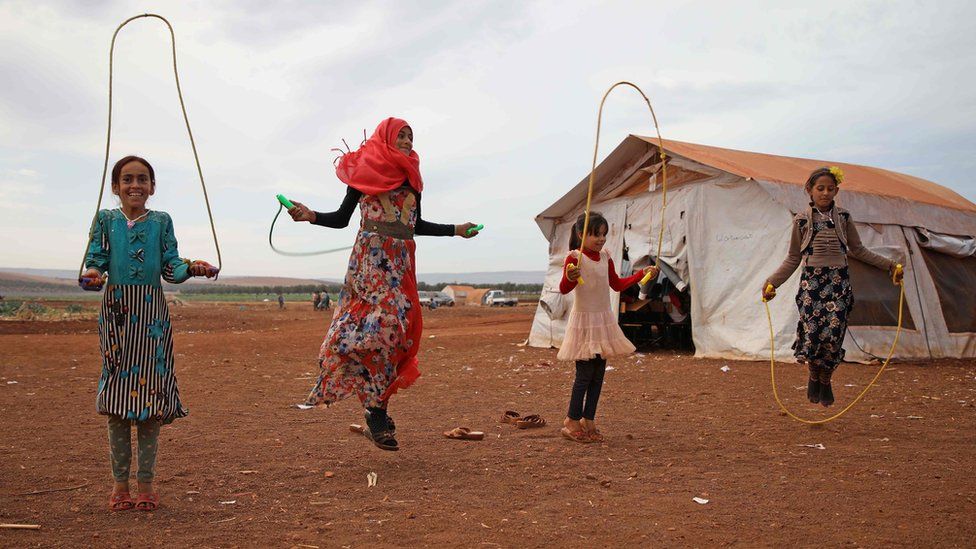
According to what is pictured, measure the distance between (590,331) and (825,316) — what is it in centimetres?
194

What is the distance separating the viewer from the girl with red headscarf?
4.64 metres

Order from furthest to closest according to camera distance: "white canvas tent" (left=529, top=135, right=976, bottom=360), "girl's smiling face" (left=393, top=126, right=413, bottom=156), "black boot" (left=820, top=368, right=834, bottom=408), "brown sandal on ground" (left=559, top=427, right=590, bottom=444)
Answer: "white canvas tent" (left=529, top=135, right=976, bottom=360) < "black boot" (left=820, top=368, right=834, bottom=408) < "brown sandal on ground" (left=559, top=427, right=590, bottom=444) < "girl's smiling face" (left=393, top=126, right=413, bottom=156)

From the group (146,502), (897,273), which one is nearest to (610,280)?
(897,273)

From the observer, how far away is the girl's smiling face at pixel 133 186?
3.78 meters

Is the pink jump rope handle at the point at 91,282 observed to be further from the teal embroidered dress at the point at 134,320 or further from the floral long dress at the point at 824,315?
the floral long dress at the point at 824,315

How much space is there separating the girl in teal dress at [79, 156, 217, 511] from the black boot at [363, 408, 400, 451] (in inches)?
48.7

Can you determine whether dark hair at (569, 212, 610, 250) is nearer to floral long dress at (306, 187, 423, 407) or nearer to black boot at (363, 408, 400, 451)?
floral long dress at (306, 187, 423, 407)

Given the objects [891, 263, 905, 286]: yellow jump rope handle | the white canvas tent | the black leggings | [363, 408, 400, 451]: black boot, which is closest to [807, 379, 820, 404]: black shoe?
[891, 263, 905, 286]: yellow jump rope handle

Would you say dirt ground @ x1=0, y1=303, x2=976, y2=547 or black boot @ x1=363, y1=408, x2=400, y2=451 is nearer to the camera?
dirt ground @ x1=0, y1=303, x2=976, y2=547

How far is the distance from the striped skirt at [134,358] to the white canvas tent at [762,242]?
8296 mm

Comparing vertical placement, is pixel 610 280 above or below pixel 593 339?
above

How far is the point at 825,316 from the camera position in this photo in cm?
586

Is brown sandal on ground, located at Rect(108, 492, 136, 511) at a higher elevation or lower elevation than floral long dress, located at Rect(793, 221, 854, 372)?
lower

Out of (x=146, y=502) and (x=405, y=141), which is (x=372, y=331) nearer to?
(x=405, y=141)
